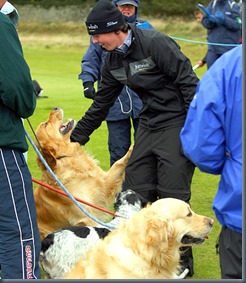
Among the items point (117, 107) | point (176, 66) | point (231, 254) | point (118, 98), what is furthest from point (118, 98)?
point (231, 254)

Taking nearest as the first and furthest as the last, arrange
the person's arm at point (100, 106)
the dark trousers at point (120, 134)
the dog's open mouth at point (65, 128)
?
the person's arm at point (100, 106), the dog's open mouth at point (65, 128), the dark trousers at point (120, 134)

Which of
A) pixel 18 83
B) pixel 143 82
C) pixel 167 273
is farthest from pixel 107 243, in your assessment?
pixel 143 82

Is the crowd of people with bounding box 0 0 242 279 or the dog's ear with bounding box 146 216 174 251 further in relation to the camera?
the dog's ear with bounding box 146 216 174 251

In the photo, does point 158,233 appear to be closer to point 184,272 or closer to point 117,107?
point 184,272

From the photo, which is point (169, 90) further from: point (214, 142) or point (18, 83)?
point (214, 142)

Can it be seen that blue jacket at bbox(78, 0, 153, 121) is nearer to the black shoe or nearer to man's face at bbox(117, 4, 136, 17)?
man's face at bbox(117, 4, 136, 17)

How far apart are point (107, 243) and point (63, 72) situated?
2067 centimetres

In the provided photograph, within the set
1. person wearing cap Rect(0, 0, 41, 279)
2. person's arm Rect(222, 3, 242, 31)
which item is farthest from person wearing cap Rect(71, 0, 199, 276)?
person's arm Rect(222, 3, 242, 31)

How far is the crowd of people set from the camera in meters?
3.13

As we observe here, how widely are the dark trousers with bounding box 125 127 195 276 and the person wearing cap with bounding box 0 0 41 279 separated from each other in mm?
1290

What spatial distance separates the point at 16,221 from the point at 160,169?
4.88ft

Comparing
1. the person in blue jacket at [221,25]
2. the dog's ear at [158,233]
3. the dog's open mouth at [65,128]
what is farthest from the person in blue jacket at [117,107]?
the person in blue jacket at [221,25]

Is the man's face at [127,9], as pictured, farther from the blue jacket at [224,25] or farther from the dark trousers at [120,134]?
the blue jacket at [224,25]

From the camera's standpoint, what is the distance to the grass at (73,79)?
6.56 metres
